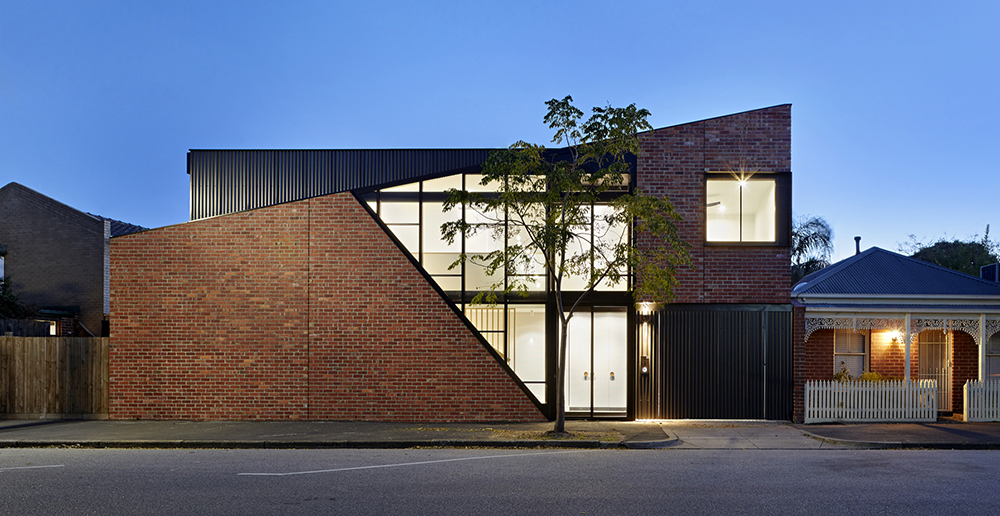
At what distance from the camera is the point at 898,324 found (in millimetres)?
15023

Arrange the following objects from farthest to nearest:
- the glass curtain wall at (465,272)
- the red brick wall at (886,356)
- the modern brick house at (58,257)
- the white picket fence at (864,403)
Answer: the modern brick house at (58,257) → the red brick wall at (886,356) → the glass curtain wall at (465,272) → the white picket fence at (864,403)

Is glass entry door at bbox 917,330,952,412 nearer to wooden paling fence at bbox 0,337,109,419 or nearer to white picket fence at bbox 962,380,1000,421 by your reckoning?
white picket fence at bbox 962,380,1000,421

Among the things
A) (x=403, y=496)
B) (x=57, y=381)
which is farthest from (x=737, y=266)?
(x=57, y=381)

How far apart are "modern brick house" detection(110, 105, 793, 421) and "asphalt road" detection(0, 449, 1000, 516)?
3.16m

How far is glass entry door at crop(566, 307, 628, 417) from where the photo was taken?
14.8 metres

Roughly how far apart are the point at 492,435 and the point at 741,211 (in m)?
7.58

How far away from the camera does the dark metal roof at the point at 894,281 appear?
1505 centimetres

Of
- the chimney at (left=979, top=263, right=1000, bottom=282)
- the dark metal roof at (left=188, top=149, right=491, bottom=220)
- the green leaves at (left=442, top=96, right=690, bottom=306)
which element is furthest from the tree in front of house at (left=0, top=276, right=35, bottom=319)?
the chimney at (left=979, top=263, right=1000, bottom=282)

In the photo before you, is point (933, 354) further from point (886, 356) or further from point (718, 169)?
point (718, 169)

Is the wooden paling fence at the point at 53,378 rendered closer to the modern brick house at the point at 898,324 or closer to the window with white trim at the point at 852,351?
the modern brick house at the point at 898,324

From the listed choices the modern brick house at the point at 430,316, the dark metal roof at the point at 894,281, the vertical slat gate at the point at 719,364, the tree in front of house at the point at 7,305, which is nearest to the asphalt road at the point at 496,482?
the modern brick house at the point at 430,316

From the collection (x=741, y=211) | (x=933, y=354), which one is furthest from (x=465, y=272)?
(x=933, y=354)

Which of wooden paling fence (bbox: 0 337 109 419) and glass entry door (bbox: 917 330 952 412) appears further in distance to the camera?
glass entry door (bbox: 917 330 952 412)

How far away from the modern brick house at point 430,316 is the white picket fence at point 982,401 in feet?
12.5
